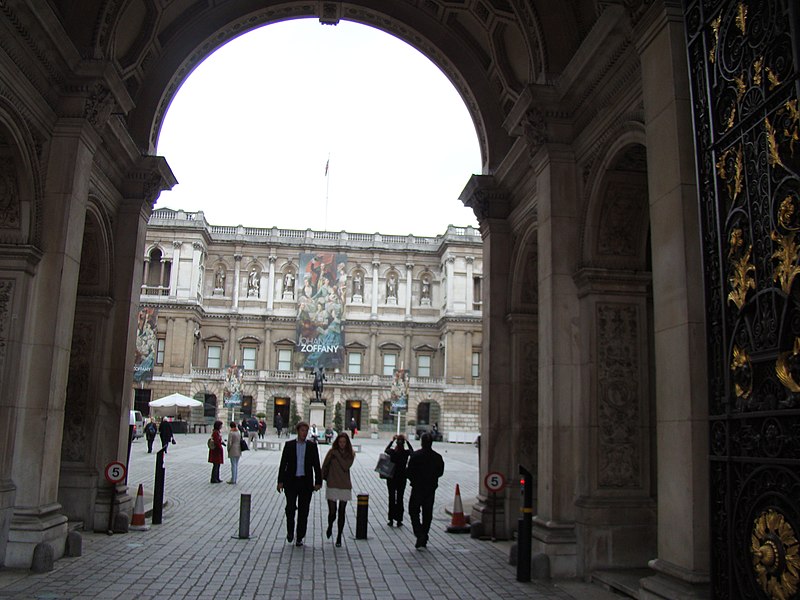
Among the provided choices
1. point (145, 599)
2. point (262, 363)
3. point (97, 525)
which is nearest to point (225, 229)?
point (262, 363)

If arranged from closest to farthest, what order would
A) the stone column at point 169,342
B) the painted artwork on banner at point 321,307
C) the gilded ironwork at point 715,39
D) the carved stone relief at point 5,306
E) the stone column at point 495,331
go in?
1. the gilded ironwork at point 715,39
2. the carved stone relief at point 5,306
3. the stone column at point 495,331
4. the painted artwork on banner at point 321,307
5. the stone column at point 169,342

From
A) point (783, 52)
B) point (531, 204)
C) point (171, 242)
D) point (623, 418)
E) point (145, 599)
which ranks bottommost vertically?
point (145, 599)

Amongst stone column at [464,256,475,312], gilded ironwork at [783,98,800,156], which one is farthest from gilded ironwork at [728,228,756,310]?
stone column at [464,256,475,312]

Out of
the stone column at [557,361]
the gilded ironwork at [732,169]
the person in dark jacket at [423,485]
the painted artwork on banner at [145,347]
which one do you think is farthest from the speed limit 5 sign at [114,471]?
the painted artwork on banner at [145,347]

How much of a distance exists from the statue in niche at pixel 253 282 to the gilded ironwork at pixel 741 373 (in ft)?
222

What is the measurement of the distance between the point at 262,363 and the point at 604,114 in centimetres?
6191

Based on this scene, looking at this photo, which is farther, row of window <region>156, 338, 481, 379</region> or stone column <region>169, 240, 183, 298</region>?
row of window <region>156, 338, 481, 379</region>

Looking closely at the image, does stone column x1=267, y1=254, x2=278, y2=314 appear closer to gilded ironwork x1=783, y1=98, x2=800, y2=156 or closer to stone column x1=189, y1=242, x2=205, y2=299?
stone column x1=189, y1=242, x2=205, y2=299

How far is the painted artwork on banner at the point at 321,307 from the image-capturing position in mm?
62531

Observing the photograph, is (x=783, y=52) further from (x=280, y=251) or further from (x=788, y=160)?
(x=280, y=251)

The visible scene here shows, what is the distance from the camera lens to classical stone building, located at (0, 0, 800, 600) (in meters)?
4.90

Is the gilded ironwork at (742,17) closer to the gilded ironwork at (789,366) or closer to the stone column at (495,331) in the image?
the gilded ironwork at (789,366)

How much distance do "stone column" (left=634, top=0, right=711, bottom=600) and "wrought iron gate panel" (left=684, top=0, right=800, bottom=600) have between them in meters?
1.12

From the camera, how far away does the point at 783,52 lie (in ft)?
15.4
